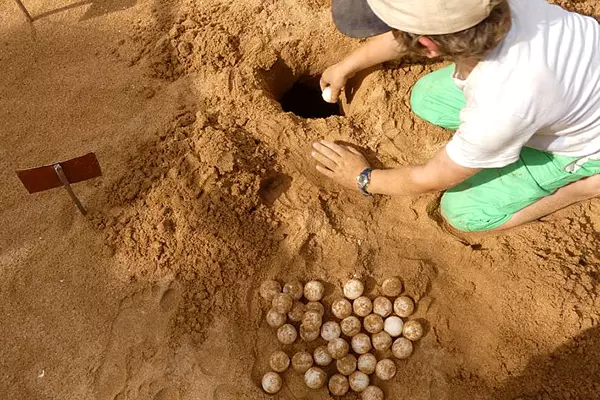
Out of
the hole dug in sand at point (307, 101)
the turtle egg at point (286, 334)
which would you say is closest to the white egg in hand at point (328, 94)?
the hole dug in sand at point (307, 101)

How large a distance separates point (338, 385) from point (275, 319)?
0.39 metres

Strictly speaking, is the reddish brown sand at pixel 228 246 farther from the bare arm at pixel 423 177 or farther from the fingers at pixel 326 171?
the bare arm at pixel 423 177

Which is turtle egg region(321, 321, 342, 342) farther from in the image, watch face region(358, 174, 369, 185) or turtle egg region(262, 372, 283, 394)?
watch face region(358, 174, 369, 185)

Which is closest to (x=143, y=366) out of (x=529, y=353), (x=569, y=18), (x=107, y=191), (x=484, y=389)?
(x=107, y=191)

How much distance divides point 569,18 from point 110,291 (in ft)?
7.16

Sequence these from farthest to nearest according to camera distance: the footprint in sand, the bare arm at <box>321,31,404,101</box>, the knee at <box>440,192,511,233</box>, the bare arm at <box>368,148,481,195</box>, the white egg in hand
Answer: the white egg in hand → the bare arm at <box>321,31,404,101</box> → the knee at <box>440,192,511,233</box> → the footprint in sand → the bare arm at <box>368,148,481,195</box>

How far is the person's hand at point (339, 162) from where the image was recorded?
2514 millimetres

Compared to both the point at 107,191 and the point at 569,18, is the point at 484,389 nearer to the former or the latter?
the point at 569,18

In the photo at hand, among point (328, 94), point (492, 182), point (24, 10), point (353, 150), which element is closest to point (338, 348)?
point (353, 150)

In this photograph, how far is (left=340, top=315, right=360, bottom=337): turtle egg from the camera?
2.36 metres

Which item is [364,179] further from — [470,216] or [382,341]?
[382,341]

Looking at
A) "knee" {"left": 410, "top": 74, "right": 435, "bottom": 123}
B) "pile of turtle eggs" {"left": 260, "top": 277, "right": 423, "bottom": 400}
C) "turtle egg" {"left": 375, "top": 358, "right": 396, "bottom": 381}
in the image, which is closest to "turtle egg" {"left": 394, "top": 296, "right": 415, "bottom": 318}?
"pile of turtle eggs" {"left": 260, "top": 277, "right": 423, "bottom": 400}

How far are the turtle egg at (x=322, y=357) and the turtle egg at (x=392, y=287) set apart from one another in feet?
1.26

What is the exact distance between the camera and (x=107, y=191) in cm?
262
